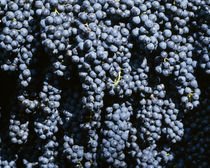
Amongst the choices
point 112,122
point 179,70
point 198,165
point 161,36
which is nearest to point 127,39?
point 161,36

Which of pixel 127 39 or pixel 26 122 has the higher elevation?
pixel 127 39

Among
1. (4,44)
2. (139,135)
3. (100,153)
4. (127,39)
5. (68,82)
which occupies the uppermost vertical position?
(127,39)

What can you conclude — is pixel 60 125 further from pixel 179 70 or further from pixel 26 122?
pixel 179 70

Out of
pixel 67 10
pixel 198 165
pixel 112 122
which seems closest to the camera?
pixel 67 10

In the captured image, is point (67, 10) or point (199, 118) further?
point (199, 118)

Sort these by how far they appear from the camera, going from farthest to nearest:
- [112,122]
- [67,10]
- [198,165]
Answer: [198,165] → [112,122] → [67,10]

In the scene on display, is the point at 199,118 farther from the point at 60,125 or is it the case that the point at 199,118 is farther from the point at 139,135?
the point at 60,125

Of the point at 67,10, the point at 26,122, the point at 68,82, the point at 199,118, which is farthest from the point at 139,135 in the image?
the point at 67,10
